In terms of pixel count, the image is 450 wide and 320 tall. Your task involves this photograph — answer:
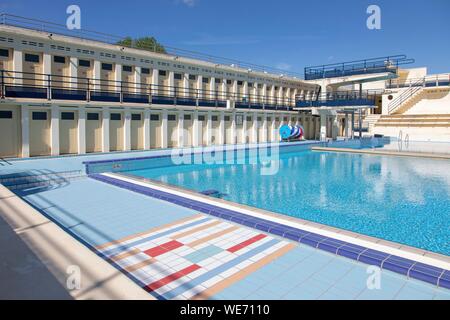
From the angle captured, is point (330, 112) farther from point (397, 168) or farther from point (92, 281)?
point (92, 281)

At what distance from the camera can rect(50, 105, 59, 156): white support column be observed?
40.5 feet

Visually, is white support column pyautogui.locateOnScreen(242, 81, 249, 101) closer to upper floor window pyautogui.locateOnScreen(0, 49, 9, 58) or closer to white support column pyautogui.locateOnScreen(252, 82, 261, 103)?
white support column pyautogui.locateOnScreen(252, 82, 261, 103)

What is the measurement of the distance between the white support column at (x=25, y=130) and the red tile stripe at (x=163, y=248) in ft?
31.5

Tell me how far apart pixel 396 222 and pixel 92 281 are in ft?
17.6

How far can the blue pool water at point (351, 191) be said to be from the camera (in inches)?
235

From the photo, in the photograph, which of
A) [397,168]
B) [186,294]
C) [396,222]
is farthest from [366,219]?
[397,168]

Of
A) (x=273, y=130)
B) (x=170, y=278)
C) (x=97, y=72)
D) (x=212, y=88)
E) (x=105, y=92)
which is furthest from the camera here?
(x=273, y=130)

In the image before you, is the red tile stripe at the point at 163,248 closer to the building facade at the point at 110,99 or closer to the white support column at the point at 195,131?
the building facade at the point at 110,99

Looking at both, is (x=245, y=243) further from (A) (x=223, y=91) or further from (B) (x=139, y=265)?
(A) (x=223, y=91)

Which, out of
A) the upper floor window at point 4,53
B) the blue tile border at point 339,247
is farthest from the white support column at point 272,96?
the blue tile border at point 339,247

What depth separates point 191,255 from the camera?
14.1 ft

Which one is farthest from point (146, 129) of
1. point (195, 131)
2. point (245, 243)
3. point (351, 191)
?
point (245, 243)

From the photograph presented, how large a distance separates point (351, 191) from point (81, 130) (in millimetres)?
10251

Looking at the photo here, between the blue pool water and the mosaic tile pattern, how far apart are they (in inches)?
79.4
